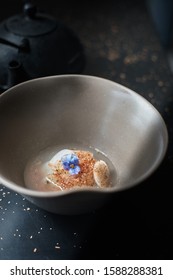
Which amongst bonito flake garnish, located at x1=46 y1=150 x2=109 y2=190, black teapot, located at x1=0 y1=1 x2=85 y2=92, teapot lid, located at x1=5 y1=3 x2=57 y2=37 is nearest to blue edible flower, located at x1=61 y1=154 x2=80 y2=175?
bonito flake garnish, located at x1=46 y1=150 x2=109 y2=190

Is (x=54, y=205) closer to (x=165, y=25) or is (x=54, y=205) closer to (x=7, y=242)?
(x=7, y=242)

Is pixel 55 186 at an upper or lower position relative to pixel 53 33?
lower

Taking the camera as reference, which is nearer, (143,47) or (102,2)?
(143,47)

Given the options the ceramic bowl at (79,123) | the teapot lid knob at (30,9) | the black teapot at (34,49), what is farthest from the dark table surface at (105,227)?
the teapot lid knob at (30,9)

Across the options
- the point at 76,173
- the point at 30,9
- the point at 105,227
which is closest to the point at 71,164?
the point at 76,173

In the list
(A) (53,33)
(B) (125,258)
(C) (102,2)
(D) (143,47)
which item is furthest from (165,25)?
(B) (125,258)

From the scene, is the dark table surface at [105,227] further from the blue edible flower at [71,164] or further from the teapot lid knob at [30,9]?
the teapot lid knob at [30,9]

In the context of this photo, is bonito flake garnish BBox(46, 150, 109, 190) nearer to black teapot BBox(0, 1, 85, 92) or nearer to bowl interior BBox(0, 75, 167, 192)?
bowl interior BBox(0, 75, 167, 192)

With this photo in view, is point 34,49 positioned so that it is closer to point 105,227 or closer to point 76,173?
point 76,173
